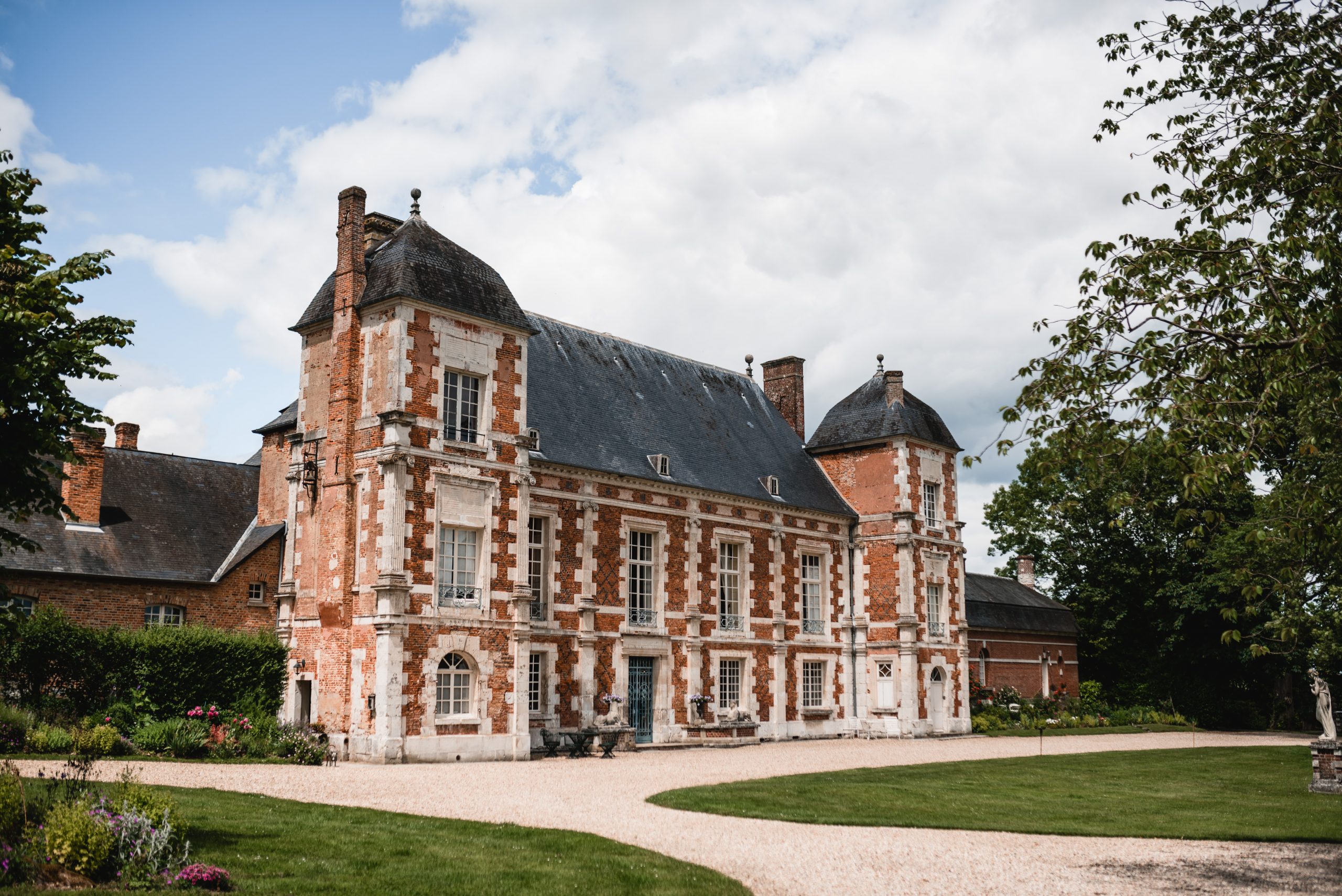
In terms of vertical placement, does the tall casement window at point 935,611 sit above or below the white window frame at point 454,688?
above

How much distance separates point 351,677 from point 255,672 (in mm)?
1998

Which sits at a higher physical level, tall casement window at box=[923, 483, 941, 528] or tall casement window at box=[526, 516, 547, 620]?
tall casement window at box=[923, 483, 941, 528]

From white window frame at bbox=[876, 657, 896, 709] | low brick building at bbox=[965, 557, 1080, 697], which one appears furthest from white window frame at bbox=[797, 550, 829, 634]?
low brick building at bbox=[965, 557, 1080, 697]

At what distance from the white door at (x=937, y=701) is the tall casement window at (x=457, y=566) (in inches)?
557

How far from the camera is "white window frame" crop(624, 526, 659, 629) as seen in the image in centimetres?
2398

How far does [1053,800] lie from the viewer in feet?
48.2

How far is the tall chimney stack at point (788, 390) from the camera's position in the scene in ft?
106

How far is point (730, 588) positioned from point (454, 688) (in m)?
8.55

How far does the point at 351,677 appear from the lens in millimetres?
19281

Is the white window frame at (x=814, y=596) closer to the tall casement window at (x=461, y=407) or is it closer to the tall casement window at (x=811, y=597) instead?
the tall casement window at (x=811, y=597)

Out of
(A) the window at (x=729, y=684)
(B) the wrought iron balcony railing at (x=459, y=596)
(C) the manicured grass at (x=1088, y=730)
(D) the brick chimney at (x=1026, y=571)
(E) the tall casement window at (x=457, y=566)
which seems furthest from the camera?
(D) the brick chimney at (x=1026, y=571)

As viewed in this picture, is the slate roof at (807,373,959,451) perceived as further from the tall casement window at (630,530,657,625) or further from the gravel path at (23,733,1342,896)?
the gravel path at (23,733,1342,896)

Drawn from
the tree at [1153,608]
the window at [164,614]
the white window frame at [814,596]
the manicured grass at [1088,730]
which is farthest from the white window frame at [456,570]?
the tree at [1153,608]

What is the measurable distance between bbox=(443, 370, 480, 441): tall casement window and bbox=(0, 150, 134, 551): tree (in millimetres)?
11616
